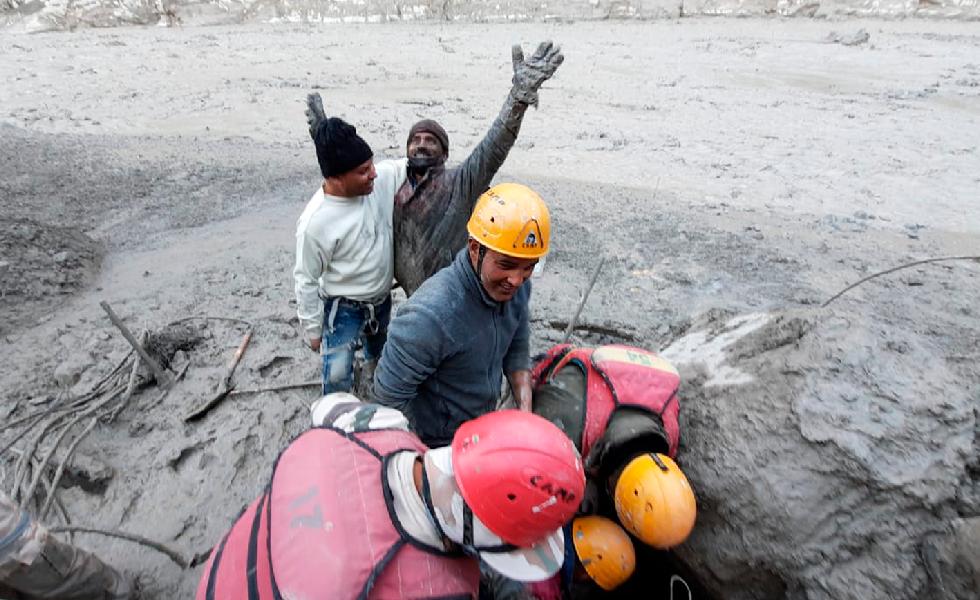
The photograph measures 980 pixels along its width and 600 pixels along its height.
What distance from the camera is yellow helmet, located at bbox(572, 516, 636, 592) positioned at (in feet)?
7.25

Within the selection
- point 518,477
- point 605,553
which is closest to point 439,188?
point 518,477

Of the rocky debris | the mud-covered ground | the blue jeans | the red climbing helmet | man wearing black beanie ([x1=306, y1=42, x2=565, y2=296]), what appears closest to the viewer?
the red climbing helmet

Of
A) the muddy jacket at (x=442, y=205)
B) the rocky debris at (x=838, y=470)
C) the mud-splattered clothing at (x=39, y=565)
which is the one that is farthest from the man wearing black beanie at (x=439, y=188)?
the mud-splattered clothing at (x=39, y=565)

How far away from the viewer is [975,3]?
62.7ft

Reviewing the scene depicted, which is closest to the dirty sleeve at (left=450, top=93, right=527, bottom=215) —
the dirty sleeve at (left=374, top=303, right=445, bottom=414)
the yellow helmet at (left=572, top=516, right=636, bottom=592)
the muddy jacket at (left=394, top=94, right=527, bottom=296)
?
the muddy jacket at (left=394, top=94, right=527, bottom=296)

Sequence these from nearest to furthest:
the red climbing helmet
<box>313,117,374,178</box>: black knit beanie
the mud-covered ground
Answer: the red climbing helmet, <box>313,117,374,178</box>: black knit beanie, the mud-covered ground

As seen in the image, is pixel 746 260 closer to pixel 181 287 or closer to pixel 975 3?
pixel 181 287

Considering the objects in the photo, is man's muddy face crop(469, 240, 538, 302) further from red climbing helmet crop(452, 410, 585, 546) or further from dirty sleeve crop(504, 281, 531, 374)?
red climbing helmet crop(452, 410, 585, 546)

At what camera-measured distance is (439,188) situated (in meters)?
2.62

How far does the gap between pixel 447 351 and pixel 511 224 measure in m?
0.54

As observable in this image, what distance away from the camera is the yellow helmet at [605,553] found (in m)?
2.21

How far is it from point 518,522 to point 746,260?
4.63 metres

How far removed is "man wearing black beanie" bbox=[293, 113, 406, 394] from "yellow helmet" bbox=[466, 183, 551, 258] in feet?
2.39

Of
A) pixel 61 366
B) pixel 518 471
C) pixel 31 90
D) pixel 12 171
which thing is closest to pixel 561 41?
pixel 31 90
